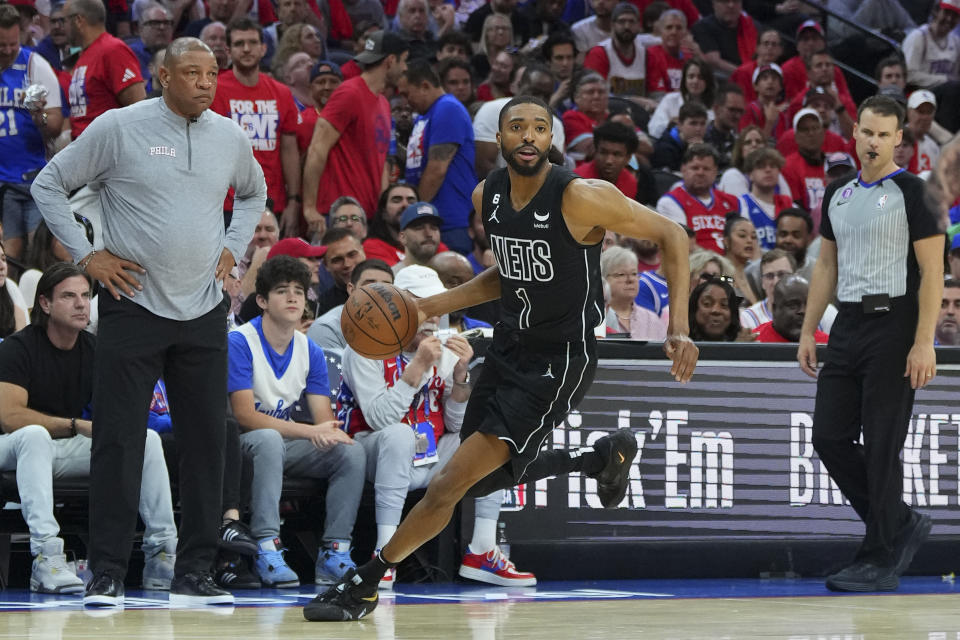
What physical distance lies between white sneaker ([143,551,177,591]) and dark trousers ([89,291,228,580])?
700mm

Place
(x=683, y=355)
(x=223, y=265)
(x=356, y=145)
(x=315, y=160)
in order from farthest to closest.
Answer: (x=356, y=145), (x=315, y=160), (x=223, y=265), (x=683, y=355)

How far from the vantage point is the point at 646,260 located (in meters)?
11.0

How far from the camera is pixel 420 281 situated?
7934 mm

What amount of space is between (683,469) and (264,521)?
2382 mm

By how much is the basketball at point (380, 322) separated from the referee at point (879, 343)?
2613 millimetres

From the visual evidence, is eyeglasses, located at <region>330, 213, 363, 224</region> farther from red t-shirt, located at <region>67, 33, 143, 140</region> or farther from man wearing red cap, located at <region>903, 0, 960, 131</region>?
man wearing red cap, located at <region>903, 0, 960, 131</region>

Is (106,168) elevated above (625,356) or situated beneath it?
elevated above

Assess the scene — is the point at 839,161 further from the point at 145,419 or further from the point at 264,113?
the point at 145,419

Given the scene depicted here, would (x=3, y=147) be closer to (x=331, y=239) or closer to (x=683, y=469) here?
(x=331, y=239)

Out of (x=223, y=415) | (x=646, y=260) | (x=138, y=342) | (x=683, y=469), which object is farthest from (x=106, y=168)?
(x=646, y=260)

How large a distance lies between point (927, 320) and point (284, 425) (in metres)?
3.35

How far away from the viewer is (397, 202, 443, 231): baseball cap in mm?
9625

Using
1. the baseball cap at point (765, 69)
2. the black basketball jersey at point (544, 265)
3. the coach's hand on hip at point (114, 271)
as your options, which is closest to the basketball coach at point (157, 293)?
the coach's hand on hip at point (114, 271)

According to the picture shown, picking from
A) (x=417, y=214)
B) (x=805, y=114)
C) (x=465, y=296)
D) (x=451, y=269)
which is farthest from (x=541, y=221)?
(x=805, y=114)
